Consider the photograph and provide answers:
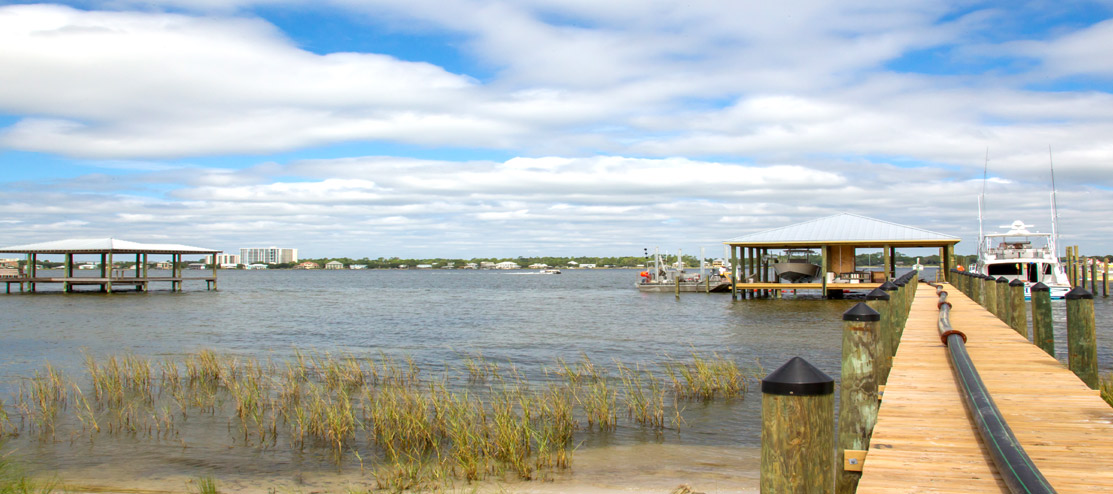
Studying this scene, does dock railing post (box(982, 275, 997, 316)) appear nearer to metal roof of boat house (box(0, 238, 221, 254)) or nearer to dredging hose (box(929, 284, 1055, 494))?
dredging hose (box(929, 284, 1055, 494))

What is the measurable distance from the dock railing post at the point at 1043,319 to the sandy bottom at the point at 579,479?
4.28m

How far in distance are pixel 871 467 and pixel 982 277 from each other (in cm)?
1483

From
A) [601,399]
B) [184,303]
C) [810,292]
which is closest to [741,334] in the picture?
[601,399]

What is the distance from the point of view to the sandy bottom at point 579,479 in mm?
8125

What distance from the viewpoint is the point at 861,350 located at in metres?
5.88

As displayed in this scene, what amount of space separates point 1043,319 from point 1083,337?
1308mm

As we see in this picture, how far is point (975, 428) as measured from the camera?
5578 millimetres

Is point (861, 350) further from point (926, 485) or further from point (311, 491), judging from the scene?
point (311, 491)

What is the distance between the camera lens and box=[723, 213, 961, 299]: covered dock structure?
40.6m

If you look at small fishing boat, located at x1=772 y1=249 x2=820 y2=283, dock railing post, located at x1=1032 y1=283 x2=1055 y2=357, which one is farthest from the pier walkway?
small fishing boat, located at x1=772 y1=249 x2=820 y2=283

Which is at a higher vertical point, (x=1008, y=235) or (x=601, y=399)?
(x=1008, y=235)

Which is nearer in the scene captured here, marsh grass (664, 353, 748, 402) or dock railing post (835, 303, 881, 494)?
dock railing post (835, 303, 881, 494)

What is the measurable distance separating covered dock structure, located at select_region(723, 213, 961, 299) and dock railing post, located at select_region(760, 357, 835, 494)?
1547 inches

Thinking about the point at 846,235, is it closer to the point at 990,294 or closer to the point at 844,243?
the point at 844,243
